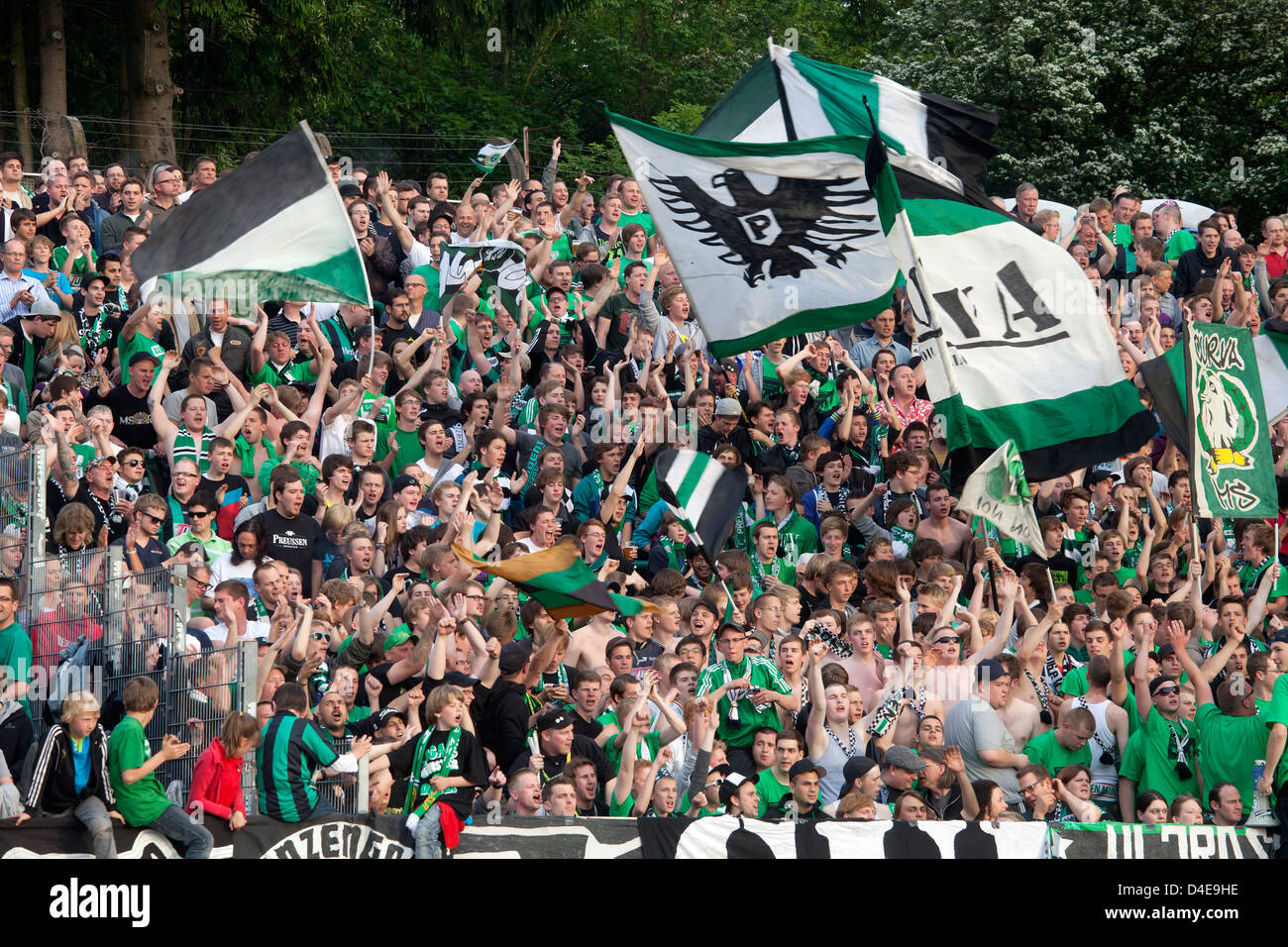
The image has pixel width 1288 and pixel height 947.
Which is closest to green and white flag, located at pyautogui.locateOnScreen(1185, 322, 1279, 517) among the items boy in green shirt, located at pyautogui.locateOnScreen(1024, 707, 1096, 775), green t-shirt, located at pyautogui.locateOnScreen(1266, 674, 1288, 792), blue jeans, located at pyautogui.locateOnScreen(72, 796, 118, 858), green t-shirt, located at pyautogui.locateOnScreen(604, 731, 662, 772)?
green t-shirt, located at pyautogui.locateOnScreen(1266, 674, 1288, 792)

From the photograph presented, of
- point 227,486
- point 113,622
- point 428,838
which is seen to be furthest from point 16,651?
point 227,486

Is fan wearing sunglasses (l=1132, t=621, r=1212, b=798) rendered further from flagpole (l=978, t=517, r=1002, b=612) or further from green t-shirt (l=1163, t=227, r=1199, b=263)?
green t-shirt (l=1163, t=227, r=1199, b=263)

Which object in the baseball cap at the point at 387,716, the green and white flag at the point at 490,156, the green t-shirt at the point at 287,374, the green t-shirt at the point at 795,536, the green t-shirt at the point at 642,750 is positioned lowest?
the green t-shirt at the point at 642,750

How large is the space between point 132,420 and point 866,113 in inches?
224

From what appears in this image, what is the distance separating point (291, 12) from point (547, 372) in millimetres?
15183

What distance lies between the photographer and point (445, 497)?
14.2m

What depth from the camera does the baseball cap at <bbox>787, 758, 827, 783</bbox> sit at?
11.8 m

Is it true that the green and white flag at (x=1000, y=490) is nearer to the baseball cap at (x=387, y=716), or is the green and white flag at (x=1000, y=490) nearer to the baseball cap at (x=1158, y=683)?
the baseball cap at (x=1158, y=683)

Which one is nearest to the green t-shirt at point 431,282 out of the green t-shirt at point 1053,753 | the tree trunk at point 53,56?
the green t-shirt at point 1053,753

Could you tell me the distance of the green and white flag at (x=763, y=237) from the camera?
545 inches

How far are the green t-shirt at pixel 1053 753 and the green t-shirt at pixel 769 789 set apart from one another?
1850 mm

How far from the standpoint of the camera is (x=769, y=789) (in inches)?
471
